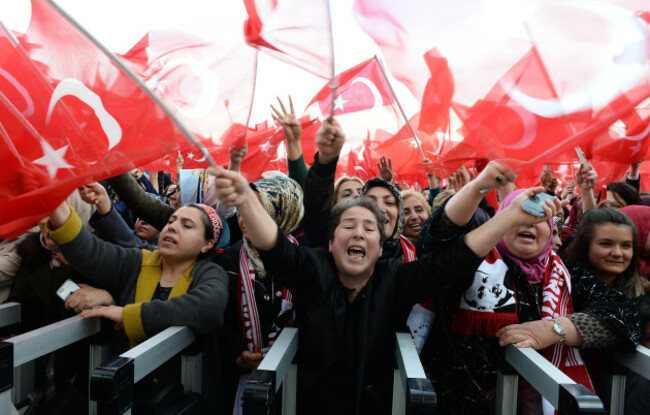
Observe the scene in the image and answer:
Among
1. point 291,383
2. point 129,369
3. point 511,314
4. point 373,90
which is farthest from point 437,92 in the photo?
point 373,90

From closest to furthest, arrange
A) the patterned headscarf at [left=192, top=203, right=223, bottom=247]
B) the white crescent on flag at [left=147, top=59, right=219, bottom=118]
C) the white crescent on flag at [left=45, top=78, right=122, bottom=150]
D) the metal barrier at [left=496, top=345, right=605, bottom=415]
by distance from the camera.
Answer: the metal barrier at [left=496, top=345, right=605, bottom=415]
the white crescent on flag at [left=45, top=78, right=122, bottom=150]
the white crescent on flag at [left=147, top=59, right=219, bottom=118]
the patterned headscarf at [left=192, top=203, right=223, bottom=247]

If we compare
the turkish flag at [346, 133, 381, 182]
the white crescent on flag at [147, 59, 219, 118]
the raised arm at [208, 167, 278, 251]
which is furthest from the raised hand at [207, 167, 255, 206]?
the turkish flag at [346, 133, 381, 182]

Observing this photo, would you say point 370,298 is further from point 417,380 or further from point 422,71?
point 422,71

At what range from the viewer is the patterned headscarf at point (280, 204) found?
210 cm

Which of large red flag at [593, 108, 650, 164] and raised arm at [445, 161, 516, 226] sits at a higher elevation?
large red flag at [593, 108, 650, 164]

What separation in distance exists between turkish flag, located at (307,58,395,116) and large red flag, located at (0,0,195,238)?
314cm

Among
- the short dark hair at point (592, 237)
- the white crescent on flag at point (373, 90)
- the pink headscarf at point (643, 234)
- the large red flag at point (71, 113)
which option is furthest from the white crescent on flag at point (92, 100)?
the white crescent on flag at point (373, 90)

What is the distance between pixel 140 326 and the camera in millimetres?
1694

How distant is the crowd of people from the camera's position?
5.37 feet

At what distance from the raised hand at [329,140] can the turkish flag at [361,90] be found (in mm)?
2669

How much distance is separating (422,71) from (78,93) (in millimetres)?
1257

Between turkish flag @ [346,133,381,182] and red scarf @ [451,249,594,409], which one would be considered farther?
turkish flag @ [346,133,381,182]

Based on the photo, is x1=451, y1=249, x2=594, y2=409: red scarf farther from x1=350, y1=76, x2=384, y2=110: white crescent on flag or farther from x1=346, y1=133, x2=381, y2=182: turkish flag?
x1=346, y1=133, x2=381, y2=182: turkish flag

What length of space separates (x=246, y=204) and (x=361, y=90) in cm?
344
